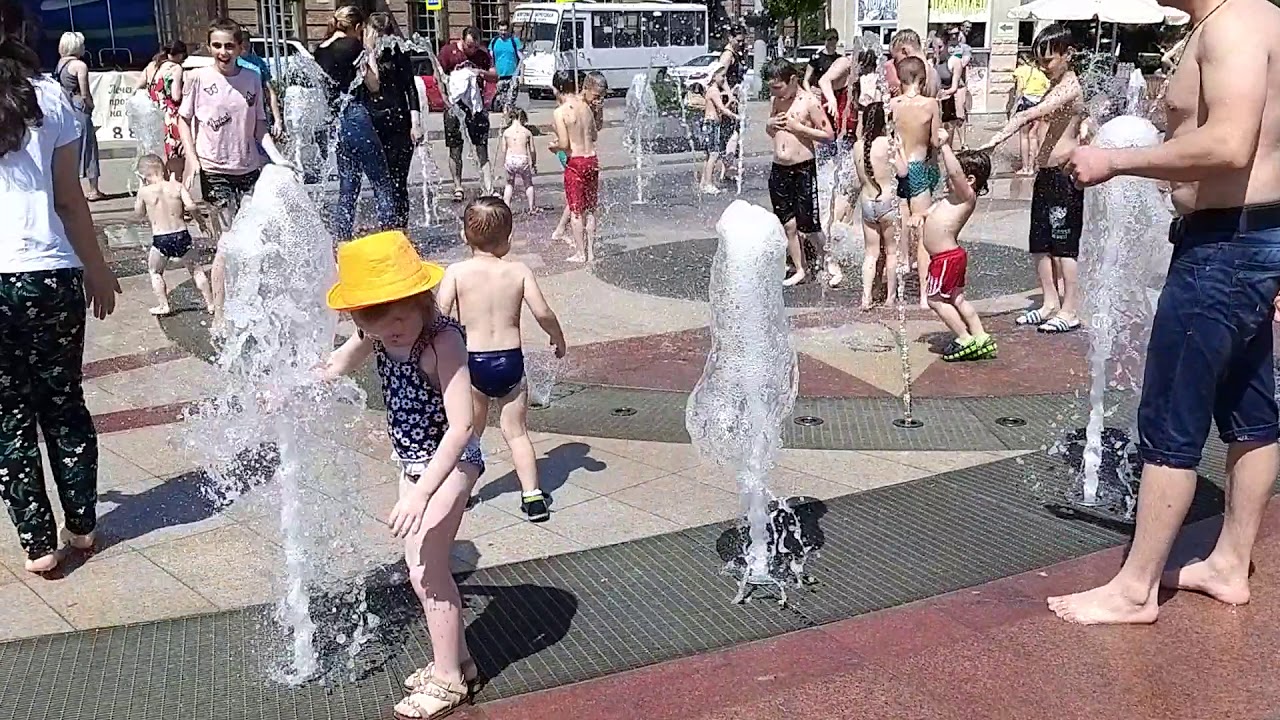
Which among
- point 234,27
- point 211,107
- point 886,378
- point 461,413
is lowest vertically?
point 886,378

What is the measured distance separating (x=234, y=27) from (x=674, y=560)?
4766 mm

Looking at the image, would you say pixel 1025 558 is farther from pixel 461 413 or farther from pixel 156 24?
pixel 156 24

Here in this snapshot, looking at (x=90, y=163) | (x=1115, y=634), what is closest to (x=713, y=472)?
(x=1115, y=634)

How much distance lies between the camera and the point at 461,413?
311 centimetres

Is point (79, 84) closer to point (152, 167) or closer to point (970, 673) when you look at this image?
point (152, 167)

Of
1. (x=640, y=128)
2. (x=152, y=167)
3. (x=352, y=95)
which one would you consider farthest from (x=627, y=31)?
(x=152, y=167)

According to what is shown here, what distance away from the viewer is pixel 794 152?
28.9 feet

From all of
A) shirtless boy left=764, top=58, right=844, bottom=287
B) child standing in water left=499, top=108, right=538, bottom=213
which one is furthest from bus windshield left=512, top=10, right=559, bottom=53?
shirtless boy left=764, top=58, right=844, bottom=287

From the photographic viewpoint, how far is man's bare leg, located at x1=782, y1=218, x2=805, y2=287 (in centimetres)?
893

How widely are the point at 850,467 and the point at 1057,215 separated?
306 centimetres

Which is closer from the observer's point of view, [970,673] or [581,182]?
[970,673]

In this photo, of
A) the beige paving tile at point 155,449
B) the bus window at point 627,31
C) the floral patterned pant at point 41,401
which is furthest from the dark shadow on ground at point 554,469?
the bus window at point 627,31

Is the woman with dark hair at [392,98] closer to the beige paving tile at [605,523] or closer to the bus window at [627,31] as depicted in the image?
the beige paving tile at [605,523]

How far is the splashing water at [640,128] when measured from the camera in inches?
603
